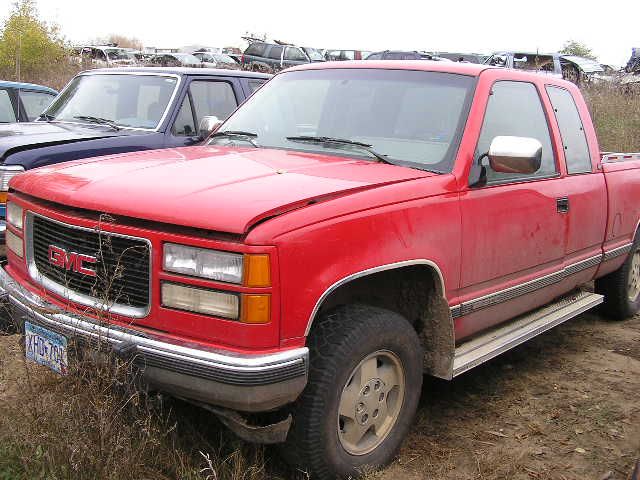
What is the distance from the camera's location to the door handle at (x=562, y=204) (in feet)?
13.7

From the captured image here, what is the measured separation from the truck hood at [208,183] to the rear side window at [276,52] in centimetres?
2201

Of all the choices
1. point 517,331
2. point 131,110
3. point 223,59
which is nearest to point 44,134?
point 131,110

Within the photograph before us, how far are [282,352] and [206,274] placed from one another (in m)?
0.40

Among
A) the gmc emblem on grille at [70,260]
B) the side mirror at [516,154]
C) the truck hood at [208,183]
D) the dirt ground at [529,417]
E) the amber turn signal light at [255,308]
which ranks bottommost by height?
the dirt ground at [529,417]

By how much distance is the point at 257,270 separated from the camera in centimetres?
251

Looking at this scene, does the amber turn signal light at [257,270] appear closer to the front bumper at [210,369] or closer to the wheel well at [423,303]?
the front bumper at [210,369]

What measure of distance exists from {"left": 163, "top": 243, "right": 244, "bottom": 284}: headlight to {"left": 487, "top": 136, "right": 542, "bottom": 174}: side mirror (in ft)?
5.23

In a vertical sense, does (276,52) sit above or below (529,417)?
above

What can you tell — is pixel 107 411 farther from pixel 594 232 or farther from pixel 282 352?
pixel 594 232

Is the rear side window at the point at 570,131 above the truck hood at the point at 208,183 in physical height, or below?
above

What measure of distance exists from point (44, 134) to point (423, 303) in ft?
13.2

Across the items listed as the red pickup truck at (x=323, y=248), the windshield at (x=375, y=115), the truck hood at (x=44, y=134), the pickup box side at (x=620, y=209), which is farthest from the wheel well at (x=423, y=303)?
the truck hood at (x=44, y=134)

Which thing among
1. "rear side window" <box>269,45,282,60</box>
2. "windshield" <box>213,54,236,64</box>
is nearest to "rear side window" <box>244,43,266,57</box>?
"rear side window" <box>269,45,282,60</box>

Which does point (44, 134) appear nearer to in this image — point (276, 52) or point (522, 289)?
point (522, 289)
